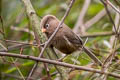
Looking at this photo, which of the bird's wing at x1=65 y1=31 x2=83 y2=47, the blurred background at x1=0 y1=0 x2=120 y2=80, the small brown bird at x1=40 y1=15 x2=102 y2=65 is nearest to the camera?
the small brown bird at x1=40 y1=15 x2=102 y2=65

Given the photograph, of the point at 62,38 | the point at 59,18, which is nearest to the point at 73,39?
the point at 62,38

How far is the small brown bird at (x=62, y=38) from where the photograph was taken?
3683 mm

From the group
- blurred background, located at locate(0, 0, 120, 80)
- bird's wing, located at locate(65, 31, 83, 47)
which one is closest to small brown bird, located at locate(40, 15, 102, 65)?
bird's wing, located at locate(65, 31, 83, 47)

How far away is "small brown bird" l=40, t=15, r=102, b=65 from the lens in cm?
368

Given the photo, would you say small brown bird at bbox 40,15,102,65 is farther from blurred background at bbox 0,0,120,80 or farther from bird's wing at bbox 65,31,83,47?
blurred background at bbox 0,0,120,80

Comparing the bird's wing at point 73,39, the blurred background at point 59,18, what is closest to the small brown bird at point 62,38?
the bird's wing at point 73,39

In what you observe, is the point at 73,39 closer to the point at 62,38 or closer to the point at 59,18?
the point at 62,38

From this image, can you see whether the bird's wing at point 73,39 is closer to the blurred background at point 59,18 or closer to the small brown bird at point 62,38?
the small brown bird at point 62,38

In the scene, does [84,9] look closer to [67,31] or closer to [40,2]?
[40,2]

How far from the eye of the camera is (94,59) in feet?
11.9

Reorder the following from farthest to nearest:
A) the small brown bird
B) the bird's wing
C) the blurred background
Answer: the blurred background → the bird's wing → the small brown bird

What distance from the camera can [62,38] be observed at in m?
3.73

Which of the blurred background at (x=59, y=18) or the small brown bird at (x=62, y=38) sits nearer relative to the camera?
the small brown bird at (x=62, y=38)

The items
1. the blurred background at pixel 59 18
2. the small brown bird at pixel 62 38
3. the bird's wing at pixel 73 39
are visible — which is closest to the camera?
the small brown bird at pixel 62 38
